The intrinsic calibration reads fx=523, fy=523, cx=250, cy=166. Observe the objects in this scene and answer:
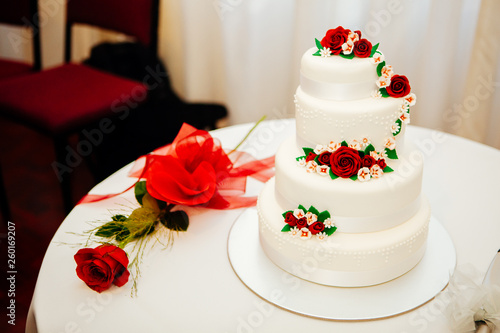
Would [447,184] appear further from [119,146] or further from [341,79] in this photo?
[119,146]

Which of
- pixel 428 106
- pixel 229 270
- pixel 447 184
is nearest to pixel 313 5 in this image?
pixel 428 106

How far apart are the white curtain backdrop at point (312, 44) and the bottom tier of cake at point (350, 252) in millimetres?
1405

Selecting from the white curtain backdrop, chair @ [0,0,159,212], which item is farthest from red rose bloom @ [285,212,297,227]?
the white curtain backdrop

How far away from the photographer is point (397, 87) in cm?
113

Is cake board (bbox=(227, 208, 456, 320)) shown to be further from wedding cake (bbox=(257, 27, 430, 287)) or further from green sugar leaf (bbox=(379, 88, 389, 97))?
green sugar leaf (bbox=(379, 88, 389, 97))

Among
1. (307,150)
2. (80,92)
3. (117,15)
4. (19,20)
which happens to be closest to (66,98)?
(80,92)

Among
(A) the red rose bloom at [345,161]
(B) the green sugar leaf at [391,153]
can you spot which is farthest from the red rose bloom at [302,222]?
(B) the green sugar leaf at [391,153]

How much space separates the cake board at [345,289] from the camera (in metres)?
1.14

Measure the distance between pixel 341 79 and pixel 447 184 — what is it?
68 centimetres

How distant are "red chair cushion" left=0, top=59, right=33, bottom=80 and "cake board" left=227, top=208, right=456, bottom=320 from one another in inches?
79.3

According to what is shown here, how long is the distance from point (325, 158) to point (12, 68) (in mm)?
2301

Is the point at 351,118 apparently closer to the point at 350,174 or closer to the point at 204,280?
the point at 350,174

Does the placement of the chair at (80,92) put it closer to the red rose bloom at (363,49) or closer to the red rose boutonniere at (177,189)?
the red rose boutonniere at (177,189)

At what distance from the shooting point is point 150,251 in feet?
4.46
